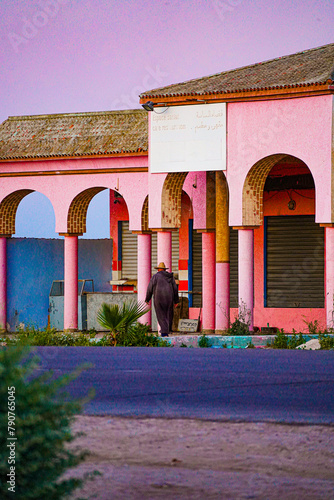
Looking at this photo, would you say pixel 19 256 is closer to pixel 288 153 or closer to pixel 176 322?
pixel 176 322

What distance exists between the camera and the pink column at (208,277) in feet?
80.0

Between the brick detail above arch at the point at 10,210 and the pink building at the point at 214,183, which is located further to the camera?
the brick detail above arch at the point at 10,210

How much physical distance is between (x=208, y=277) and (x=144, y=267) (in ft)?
6.35

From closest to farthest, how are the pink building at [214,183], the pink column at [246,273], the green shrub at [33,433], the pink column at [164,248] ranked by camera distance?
the green shrub at [33,433], the pink building at [214,183], the pink column at [246,273], the pink column at [164,248]

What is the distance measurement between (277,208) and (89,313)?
5.96 metres

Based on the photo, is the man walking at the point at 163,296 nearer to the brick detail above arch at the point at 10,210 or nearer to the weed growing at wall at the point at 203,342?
the weed growing at wall at the point at 203,342

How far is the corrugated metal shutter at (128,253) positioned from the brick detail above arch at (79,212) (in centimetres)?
342

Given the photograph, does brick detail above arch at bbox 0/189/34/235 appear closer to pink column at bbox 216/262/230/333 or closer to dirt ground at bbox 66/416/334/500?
pink column at bbox 216/262/230/333

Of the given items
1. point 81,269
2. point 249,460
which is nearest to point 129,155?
point 81,269

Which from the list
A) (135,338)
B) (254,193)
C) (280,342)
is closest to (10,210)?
(254,193)

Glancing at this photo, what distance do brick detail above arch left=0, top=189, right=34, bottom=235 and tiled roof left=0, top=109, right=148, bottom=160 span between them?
118 centimetres

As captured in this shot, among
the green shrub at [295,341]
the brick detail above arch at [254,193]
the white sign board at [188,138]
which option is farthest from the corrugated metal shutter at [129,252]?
the green shrub at [295,341]

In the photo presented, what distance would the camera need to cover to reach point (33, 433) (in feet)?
15.5

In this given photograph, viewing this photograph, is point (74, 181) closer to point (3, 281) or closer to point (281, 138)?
point (3, 281)
